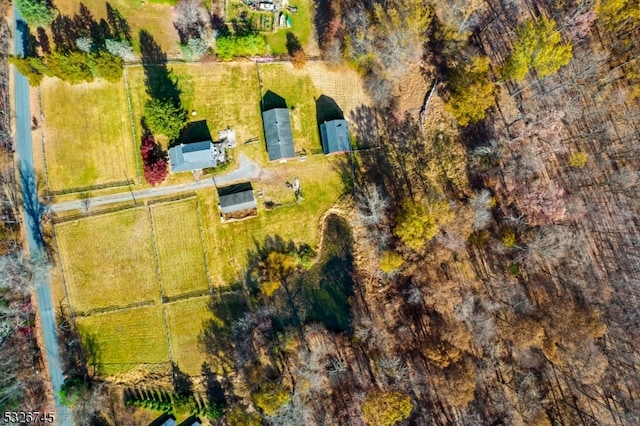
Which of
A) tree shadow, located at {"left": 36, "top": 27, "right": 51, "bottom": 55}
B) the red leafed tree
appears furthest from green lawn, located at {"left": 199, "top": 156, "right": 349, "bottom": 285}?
tree shadow, located at {"left": 36, "top": 27, "right": 51, "bottom": 55}

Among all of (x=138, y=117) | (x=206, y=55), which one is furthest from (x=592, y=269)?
(x=138, y=117)

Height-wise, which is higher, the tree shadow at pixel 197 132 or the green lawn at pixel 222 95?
the green lawn at pixel 222 95

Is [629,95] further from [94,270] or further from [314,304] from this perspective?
[94,270]

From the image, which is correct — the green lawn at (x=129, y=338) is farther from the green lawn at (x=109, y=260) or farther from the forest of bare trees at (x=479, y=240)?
the forest of bare trees at (x=479, y=240)

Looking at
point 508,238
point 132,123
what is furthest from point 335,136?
point 132,123

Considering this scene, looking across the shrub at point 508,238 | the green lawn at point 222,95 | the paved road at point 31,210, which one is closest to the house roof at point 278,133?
the green lawn at point 222,95

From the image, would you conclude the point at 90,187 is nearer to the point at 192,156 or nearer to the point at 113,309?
the point at 192,156

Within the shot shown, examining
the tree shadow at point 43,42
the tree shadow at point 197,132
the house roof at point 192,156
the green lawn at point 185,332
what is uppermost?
the tree shadow at point 43,42
